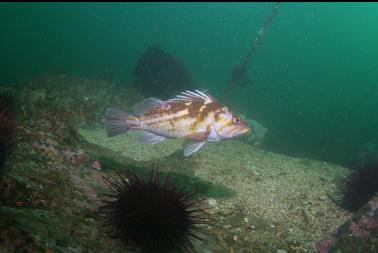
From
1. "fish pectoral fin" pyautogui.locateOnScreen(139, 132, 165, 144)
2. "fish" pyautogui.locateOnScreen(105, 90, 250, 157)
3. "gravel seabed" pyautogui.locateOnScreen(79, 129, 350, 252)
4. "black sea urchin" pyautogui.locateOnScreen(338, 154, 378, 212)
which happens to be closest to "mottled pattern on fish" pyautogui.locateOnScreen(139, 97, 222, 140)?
"fish" pyautogui.locateOnScreen(105, 90, 250, 157)

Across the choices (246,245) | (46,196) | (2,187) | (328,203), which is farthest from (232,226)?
(2,187)

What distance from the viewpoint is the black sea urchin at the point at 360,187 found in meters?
6.23

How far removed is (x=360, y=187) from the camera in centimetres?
635

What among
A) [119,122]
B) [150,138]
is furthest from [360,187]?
[119,122]

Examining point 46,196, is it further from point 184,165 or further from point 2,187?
point 184,165

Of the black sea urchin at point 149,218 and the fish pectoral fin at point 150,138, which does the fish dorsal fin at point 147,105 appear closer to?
the fish pectoral fin at point 150,138

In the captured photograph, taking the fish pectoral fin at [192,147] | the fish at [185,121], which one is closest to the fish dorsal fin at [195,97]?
the fish at [185,121]

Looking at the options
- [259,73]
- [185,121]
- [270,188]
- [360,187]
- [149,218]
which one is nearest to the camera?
[149,218]

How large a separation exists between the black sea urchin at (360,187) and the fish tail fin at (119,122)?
14.9 ft

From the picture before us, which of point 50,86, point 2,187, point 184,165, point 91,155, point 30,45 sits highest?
point 2,187

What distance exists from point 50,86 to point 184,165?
11462 millimetres

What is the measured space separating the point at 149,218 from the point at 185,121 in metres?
1.37

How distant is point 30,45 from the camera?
74.8 meters

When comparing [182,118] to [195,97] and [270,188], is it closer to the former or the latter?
[195,97]
